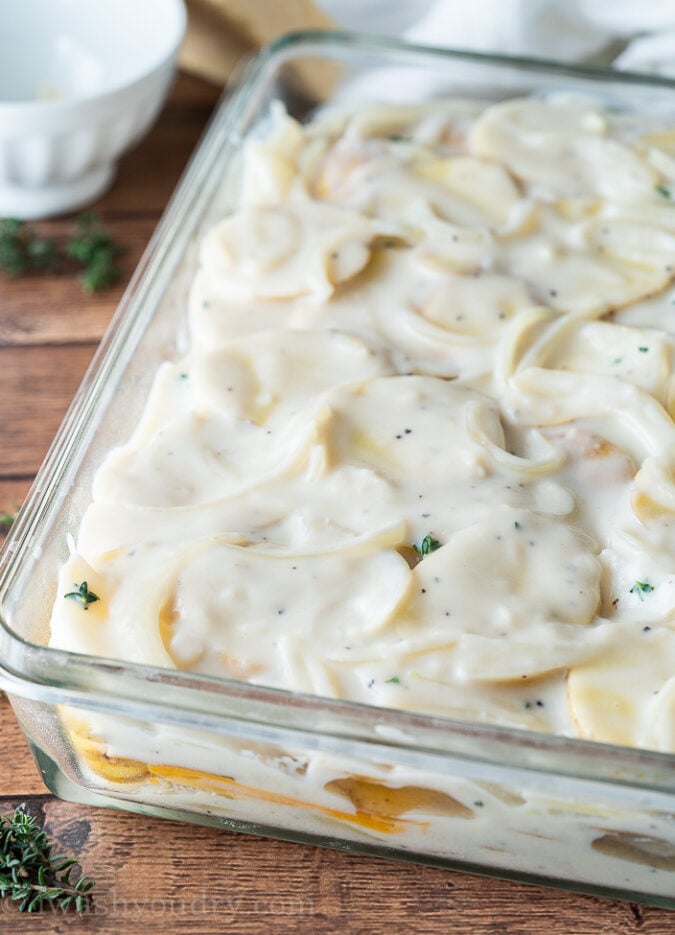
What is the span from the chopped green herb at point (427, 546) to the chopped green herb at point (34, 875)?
2.07 ft

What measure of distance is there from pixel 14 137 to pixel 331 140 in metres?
0.66

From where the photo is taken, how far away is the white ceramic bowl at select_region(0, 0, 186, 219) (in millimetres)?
2623

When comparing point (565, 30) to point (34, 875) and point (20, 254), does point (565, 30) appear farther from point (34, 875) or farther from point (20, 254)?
point (34, 875)

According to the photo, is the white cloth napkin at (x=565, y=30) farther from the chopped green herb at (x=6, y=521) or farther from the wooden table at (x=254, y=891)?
the wooden table at (x=254, y=891)

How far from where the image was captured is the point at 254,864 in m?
1.76

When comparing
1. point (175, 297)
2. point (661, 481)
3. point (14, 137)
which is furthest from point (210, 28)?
point (661, 481)

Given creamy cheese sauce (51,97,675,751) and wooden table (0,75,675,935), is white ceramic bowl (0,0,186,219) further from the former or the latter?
wooden table (0,75,675,935)

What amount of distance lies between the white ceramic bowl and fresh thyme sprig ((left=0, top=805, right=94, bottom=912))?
148 centimetres

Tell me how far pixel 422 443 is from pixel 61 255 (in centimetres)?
125

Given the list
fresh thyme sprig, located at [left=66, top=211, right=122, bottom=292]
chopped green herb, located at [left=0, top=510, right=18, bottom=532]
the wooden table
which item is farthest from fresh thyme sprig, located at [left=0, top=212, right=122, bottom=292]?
the wooden table

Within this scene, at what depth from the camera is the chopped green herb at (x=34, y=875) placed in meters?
1.68

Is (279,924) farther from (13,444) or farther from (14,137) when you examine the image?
(14,137)

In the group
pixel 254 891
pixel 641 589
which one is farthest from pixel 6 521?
pixel 641 589

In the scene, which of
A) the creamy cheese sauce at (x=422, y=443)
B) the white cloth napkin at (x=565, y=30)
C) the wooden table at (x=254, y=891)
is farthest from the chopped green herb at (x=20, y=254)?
the wooden table at (x=254, y=891)
